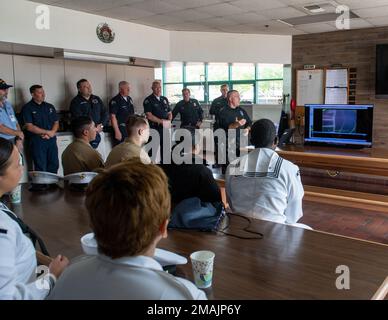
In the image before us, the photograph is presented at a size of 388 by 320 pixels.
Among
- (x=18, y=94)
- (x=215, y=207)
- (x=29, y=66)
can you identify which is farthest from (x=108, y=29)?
(x=215, y=207)

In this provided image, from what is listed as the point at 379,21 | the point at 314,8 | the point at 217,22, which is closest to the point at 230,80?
the point at 217,22

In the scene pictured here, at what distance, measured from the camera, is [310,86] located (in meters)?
6.57

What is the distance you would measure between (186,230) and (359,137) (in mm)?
3665

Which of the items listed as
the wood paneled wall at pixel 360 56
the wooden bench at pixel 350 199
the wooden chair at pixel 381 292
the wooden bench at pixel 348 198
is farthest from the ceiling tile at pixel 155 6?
the wooden chair at pixel 381 292

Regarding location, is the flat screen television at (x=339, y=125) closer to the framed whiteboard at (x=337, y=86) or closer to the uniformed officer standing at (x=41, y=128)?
the framed whiteboard at (x=337, y=86)

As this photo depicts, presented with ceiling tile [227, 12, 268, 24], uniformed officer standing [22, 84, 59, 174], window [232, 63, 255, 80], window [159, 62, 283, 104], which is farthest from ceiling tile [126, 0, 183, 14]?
window [232, 63, 255, 80]

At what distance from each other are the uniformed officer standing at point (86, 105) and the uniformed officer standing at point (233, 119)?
6.20 ft

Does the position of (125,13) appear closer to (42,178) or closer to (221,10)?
(221,10)

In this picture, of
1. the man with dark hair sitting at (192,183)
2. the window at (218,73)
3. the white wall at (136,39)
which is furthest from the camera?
the window at (218,73)

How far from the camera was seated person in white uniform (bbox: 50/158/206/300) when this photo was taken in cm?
86

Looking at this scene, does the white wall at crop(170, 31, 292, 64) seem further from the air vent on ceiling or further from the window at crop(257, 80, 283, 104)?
the window at crop(257, 80, 283, 104)

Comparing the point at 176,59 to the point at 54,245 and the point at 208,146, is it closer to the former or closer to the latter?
the point at 208,146

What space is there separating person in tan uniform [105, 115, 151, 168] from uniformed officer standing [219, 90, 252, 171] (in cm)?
282

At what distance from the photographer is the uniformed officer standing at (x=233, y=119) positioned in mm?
5688
